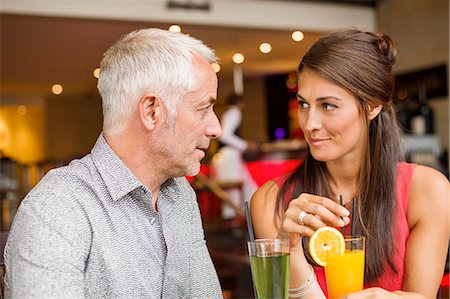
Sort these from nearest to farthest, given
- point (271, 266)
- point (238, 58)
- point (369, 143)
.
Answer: point (271, 266) < point (369, 143) < point (238, 58)

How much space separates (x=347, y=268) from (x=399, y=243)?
631 millimetres

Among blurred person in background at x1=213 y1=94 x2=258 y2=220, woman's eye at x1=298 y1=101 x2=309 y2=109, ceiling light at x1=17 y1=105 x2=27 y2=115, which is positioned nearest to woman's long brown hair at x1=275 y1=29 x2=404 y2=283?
woman's eye at x1=298 y1=101 x2=309 y2=109

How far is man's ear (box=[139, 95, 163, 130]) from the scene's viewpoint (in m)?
1.56

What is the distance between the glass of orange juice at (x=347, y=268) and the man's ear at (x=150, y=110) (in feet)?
1.68

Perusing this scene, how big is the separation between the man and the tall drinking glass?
315 millimetres

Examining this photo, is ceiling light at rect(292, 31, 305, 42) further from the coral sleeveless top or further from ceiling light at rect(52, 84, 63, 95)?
ceiling light at rect(52, 84, 63, 95)

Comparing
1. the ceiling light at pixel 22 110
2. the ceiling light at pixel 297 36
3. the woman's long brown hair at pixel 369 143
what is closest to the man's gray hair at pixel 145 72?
the woman's long brown hair at pixel 369 143

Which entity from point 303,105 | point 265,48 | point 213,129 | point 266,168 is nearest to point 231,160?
point 266,168

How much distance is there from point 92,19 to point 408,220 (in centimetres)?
622

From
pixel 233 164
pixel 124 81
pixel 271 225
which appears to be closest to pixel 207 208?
pixel 233 164

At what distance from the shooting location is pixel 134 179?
5.13ft

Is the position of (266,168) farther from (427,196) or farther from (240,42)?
(427,196)

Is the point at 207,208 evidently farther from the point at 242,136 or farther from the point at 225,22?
the point at 242,136

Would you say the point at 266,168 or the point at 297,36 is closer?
the point at 266,168
